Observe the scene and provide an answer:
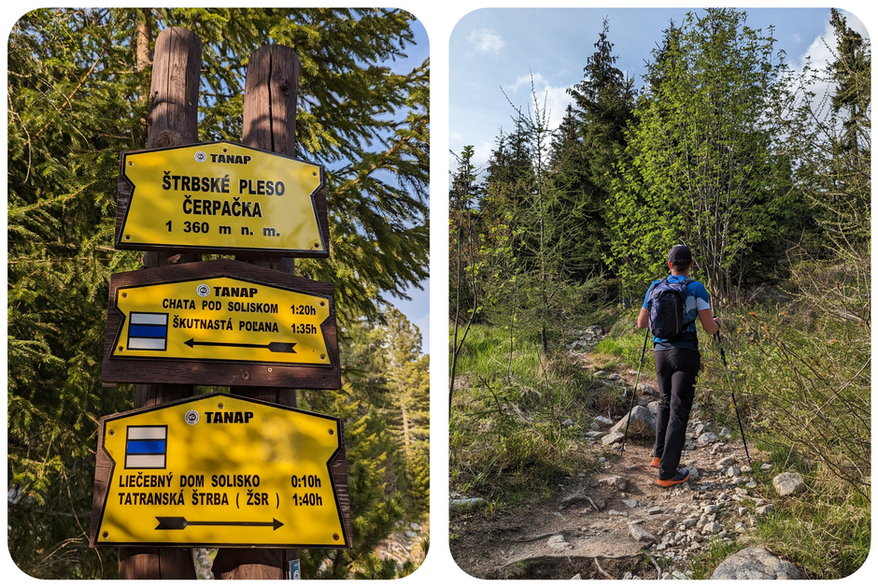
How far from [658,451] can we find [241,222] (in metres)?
3.25

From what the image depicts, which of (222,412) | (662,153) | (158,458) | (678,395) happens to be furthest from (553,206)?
(158,458)

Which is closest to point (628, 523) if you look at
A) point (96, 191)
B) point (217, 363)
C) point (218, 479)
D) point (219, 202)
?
point (218, 479)

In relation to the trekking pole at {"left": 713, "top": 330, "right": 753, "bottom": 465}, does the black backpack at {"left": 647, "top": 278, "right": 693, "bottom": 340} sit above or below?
above

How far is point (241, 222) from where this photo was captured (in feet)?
8.68

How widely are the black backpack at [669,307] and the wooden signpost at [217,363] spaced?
7.88ft

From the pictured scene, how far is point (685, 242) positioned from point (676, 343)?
33.0 inches

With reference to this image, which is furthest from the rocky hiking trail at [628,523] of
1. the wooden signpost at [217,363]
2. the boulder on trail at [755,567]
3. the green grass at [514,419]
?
the wooden signpost at [217,363]

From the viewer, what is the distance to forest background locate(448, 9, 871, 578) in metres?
3.54

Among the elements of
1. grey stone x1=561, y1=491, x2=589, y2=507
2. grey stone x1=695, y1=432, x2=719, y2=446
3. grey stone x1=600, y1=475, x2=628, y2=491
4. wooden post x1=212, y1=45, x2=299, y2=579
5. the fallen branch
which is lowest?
the fallen branch

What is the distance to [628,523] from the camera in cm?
340

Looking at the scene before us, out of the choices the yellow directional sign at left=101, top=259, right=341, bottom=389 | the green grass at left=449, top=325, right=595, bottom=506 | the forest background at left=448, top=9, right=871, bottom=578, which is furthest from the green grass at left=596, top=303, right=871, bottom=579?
the yellow directional sign at left=101, top=259, right=341, bottom=389

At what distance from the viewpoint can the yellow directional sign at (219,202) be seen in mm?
2576

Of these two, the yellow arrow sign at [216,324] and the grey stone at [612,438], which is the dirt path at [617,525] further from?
the yellow arrow sign at [216,324]

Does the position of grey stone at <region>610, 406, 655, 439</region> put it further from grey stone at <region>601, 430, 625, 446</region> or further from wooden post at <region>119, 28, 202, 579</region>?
wooden post at <region>119, 28, 202, 579</region>
